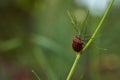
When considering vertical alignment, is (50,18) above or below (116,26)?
below

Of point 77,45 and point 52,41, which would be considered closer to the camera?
point 77,45

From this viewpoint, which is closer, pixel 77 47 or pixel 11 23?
pixel 77 47

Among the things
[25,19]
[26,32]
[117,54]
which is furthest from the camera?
[25,19]

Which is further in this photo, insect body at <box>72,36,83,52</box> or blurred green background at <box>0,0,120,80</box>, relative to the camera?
blurred green background at <box>0,0,120,80</box>

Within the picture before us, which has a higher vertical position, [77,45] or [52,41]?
[77,45]

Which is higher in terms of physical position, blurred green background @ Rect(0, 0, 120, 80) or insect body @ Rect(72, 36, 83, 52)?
insect body @ Rect(72, 36, 83, 52)

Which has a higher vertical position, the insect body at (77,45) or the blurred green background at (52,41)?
the insect body at (77,45)

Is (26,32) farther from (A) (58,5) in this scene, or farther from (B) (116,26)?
(B) (116,26)

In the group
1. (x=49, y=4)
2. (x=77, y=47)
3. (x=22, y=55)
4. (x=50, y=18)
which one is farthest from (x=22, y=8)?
(x=77, y=47)
